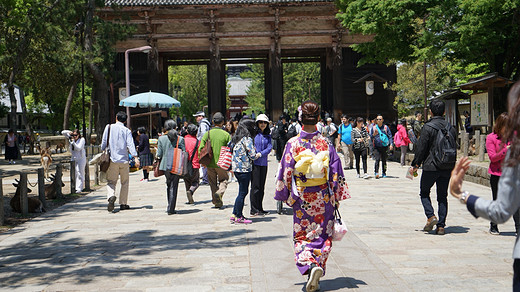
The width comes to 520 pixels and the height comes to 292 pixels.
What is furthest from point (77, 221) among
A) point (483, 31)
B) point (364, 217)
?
point (483, 31)

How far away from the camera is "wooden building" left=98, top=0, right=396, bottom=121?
31406 mm

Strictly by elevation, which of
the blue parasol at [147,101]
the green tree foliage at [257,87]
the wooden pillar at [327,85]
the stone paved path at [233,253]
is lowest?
the stone paved path at [233,253]

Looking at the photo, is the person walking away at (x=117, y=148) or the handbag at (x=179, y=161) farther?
the person walking away at (x=117, y=148)

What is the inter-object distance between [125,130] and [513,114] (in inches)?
322

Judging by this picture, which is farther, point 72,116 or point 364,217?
point 72,116

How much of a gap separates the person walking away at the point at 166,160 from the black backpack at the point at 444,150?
14.7ft

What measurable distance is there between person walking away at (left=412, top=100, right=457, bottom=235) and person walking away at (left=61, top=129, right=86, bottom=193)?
344 inches

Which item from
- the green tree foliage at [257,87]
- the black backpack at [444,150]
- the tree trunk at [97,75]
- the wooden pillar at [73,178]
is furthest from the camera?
the green tree foliage at [257,87]

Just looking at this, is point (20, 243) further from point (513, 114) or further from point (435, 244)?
point (513, 114)

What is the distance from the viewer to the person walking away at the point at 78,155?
44.2ft

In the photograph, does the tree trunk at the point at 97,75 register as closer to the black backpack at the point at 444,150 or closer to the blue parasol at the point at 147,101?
the blue parasol at the point at 147,101

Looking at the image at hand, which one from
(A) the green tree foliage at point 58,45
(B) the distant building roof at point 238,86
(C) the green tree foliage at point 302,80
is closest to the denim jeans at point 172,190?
(A) the green tree foliage at point 58,45

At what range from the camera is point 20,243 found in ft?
25.1

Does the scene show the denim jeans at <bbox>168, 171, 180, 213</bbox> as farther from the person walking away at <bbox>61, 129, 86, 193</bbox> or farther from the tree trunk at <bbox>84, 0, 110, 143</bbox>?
the tree trunk at <bbox>84, 0, 110, 143</bbox>
